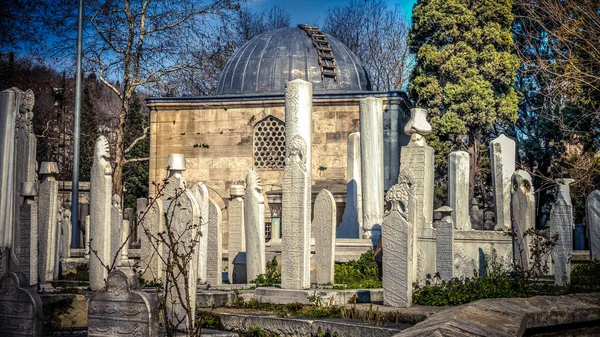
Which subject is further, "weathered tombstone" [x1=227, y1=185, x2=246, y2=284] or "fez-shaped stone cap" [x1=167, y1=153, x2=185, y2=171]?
"weathered tombstone" [x1=227, y1=185, x2=246, y2=284]

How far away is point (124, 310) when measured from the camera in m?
6.59

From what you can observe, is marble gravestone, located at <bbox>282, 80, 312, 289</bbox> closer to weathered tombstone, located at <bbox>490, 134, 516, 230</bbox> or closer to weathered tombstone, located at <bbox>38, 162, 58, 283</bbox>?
weathered tombstone, located at <bbox>38, 162, 58, 283</bbox>

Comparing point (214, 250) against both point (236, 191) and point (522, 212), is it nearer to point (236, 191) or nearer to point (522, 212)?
point (236, 191)

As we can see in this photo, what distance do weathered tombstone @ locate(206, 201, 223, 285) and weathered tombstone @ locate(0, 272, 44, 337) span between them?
5621 millimetres

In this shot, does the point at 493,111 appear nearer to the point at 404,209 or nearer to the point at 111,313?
the point at 404,209

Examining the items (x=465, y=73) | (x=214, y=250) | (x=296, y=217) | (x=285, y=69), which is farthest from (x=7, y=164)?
(x=465, y=73)

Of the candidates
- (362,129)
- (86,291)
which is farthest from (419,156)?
(86,291)

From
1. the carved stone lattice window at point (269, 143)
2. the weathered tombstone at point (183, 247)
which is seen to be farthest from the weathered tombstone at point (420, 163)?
the carved stone lattice window at point (269, 143)

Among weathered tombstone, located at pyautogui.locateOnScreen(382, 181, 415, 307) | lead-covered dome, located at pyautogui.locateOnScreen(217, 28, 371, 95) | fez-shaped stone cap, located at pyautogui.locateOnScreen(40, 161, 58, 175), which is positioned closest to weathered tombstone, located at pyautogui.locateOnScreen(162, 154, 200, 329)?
weathered tombstone, located at pyautogui.locateOnScreen(382, 181, 415, 307)

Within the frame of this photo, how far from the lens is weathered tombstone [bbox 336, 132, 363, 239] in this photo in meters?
17.7

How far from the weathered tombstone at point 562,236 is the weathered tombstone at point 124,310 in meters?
7.99

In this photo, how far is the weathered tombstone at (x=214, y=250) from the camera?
12883 mm

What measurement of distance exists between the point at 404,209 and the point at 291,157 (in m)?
1.89

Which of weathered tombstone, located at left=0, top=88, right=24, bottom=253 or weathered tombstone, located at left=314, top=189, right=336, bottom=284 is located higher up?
weathered tombstone, located at left=0, top=88, right=24, bottom=253
